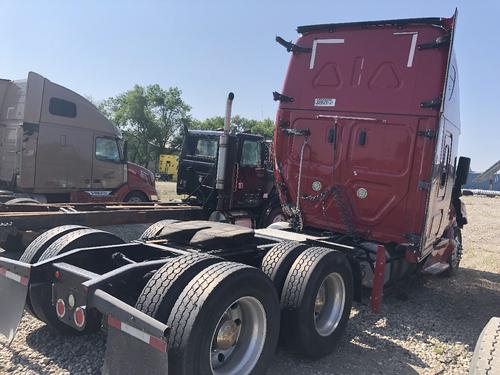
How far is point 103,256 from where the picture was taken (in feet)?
12.8

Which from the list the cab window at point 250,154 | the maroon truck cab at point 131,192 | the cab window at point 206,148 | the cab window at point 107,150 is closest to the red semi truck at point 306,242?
the cab window at point 250,154

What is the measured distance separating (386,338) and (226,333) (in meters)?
2.26

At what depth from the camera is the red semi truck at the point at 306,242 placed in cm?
282

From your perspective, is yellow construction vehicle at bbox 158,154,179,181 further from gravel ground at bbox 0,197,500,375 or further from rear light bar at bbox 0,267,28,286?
rear light bar at bbox 0,267,28,286

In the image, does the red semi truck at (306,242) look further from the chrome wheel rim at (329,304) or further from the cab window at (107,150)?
the cab window at (107,150)

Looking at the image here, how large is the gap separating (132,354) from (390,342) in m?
2.92

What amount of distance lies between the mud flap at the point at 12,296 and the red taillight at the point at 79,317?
498 millimetres

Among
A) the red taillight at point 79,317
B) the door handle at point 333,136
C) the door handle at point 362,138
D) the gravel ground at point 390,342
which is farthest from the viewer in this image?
the door handle at point 333,136

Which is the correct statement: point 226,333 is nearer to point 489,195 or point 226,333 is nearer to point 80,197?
point 80,197

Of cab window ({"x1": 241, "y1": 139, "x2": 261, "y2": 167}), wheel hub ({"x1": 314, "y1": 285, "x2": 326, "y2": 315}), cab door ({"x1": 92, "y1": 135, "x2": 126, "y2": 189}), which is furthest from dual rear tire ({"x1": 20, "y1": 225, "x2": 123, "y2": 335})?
cab door ({"x1": 92, "y1": 135, "x2": 126, "y2": 189})

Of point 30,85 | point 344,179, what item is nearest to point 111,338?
point 344,179

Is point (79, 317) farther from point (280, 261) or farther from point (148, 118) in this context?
point (148, 118)

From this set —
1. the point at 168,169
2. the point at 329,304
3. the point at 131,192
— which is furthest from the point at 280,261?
the point at 168,169

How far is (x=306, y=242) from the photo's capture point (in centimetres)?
505
